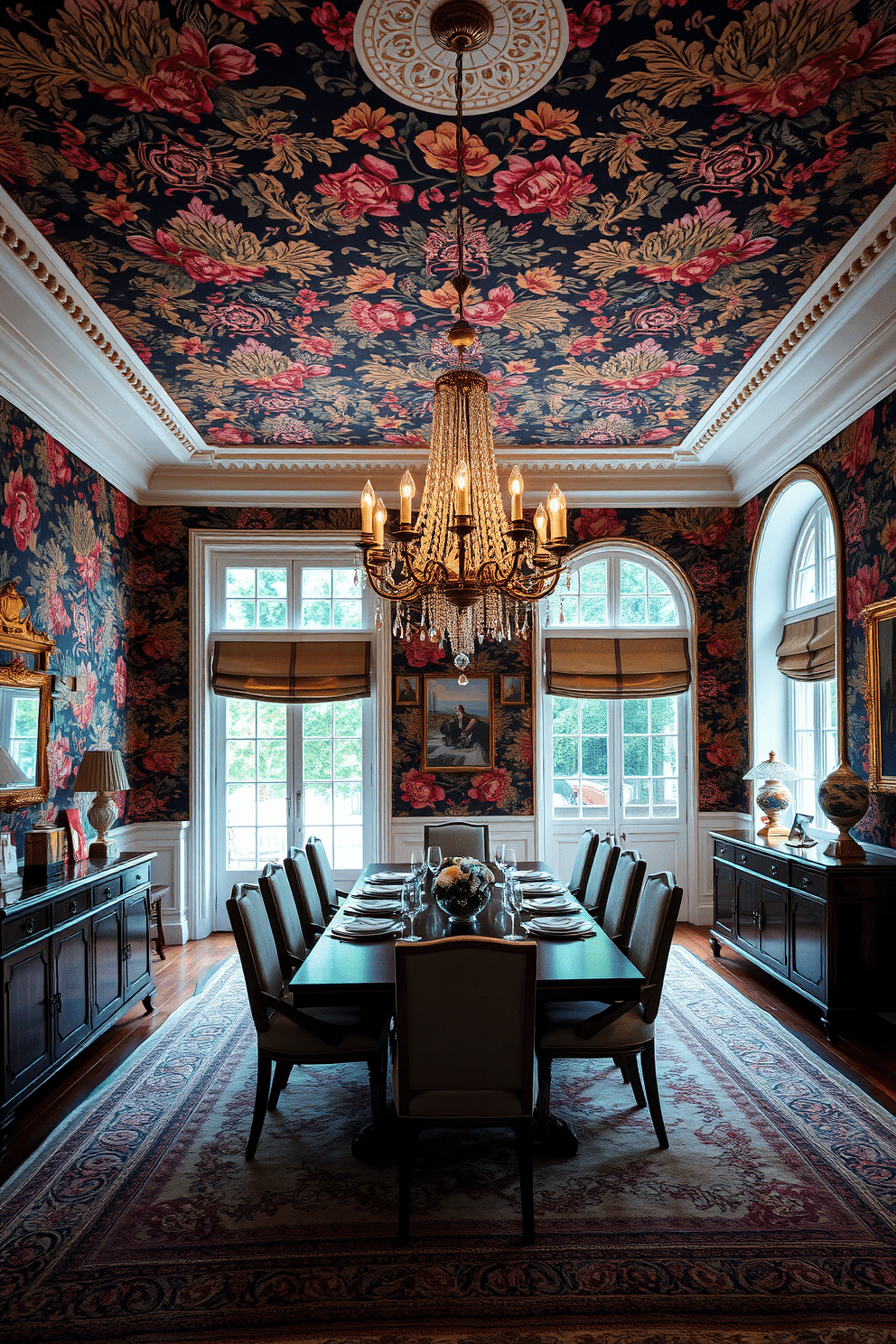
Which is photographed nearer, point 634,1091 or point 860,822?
point 634,1091

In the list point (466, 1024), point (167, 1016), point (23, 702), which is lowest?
point (167, 1016)

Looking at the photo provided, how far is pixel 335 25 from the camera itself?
2482 millimetres

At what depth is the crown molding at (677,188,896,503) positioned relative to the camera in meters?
3.71

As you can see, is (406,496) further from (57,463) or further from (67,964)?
(57,463)

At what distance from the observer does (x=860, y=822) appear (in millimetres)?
4652

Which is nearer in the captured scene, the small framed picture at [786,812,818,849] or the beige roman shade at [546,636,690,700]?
the small framed picture at [786,812,818,849]

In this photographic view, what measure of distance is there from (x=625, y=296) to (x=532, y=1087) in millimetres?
3538

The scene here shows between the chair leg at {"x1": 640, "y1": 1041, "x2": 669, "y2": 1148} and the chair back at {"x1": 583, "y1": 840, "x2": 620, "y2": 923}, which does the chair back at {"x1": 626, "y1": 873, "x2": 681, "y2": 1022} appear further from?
the chair back at {"x1": 583, "y1": 840, "x2": 620, "y2": 923}

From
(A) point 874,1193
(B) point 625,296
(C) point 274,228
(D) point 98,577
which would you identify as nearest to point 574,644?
(B) point 625,296

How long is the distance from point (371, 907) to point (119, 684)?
10.8 feet

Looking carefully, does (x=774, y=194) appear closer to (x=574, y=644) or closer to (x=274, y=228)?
(x=274, y=228)

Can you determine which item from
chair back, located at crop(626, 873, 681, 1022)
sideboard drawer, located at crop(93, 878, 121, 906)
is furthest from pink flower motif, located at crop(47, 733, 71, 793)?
chair back, located at crop(626, 873, 681, 1022)

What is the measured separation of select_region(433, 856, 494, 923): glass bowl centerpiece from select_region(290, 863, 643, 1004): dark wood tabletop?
10cm

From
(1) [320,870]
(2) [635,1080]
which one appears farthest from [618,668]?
(2) [635,1080]
